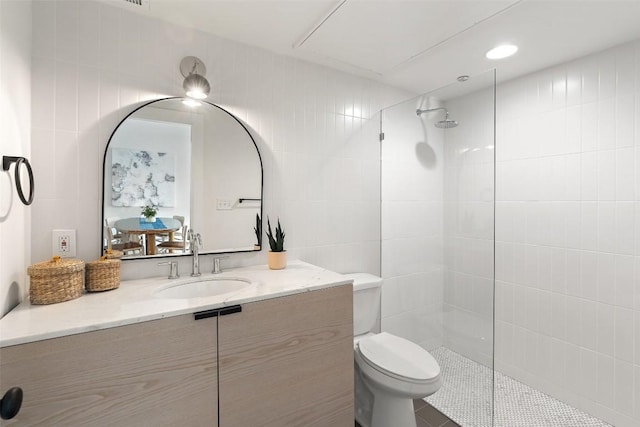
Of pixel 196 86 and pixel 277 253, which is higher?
pixel 196 86

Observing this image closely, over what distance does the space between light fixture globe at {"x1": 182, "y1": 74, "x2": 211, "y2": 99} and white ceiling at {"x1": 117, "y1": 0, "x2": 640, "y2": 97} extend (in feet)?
0.88

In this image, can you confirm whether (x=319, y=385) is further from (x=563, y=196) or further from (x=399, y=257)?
(x=563, y=196)

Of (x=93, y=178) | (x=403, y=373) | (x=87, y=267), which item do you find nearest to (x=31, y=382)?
(x=87, y=267)

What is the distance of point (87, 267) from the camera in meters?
1.17

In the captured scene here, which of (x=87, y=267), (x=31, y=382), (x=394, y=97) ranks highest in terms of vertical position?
(x=394, y=97)

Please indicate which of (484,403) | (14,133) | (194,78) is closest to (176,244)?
(14,133)

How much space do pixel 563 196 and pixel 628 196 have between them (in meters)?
0.30

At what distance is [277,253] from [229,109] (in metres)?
0.84

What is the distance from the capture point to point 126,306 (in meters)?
1.01

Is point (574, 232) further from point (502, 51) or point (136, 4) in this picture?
point (136, 4)

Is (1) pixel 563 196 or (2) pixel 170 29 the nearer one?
Answer: (2) pixel 170 29

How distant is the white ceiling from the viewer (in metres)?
1.35

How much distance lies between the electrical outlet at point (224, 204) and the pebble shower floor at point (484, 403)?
158cm

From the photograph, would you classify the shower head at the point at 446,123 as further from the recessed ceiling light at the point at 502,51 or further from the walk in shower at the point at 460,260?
the recessed ceiling light at the point at 502,51
